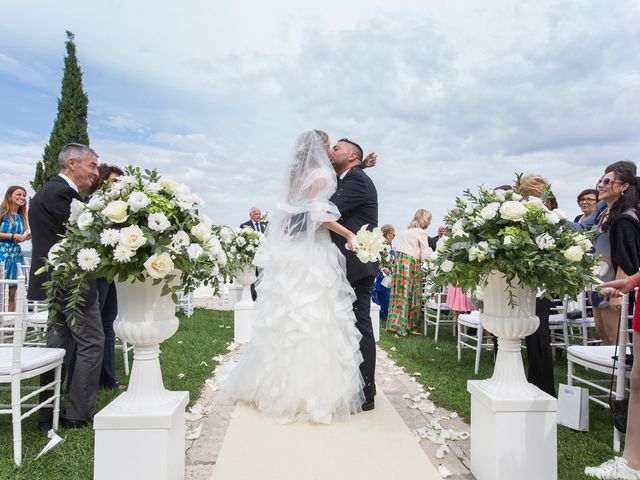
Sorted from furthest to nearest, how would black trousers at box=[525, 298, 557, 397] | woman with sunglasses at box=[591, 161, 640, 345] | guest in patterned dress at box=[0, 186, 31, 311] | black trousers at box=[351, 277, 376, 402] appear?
guest in patterned dress at box=[0, 186, 31, 311] → black trousers at box=[351, 277, 376, 402] → black trousers at box=[525, 298, 557, 397] → woman with sunglasses at box=[591, 161, 640, 345]

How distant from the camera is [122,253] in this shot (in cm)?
214

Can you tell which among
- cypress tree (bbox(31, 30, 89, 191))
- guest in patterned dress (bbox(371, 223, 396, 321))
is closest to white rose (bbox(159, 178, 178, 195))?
guest in patterned dress (bbox(371, 223, 396, 321))

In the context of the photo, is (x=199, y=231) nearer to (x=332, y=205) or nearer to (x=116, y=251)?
(x=116, y=251)

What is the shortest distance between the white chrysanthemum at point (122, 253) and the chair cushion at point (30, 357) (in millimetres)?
1240

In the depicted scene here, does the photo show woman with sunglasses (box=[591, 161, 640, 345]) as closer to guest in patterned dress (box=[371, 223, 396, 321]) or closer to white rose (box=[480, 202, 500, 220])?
white rose (box=[480, 202, 500, 220])

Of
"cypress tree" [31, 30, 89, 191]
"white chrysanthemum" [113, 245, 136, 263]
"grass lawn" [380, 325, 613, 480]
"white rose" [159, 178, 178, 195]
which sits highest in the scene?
"cypress tree" [31, 30, 89, 191]

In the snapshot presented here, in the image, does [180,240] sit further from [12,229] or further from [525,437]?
[12,229]

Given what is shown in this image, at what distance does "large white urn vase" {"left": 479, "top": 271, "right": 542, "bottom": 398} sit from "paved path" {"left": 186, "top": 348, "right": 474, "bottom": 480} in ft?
1.93

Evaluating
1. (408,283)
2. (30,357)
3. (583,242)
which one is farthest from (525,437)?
(408,283)

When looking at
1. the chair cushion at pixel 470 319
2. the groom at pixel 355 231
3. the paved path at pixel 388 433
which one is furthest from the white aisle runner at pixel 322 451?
the chair cushion at pixel 470 319

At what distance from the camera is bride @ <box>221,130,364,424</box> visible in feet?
11.3

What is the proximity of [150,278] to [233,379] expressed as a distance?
73.0 inches

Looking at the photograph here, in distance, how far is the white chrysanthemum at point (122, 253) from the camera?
2131 mm

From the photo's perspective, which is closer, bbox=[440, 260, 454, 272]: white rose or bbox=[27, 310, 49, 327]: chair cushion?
bbox=[440, 260, 454, 272]: white rose
